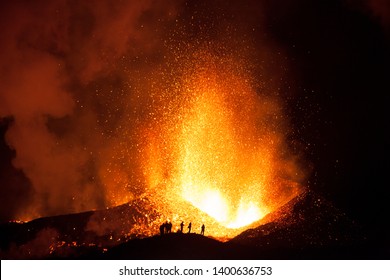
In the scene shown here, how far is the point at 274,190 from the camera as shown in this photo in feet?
132

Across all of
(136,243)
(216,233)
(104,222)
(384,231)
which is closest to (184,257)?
(136,243)

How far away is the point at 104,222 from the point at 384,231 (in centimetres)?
2068

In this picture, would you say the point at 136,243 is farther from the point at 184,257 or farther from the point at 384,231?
the point at 384,231

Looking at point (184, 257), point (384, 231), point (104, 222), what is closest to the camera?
point (184, 257)

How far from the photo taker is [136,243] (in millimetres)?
26766

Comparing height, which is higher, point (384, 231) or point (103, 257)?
point (384, 231)

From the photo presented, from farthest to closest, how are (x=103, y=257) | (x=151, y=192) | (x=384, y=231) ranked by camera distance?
(x=151, y=192), (x=384, y=231), (x=103, y=257)

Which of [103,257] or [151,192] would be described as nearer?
[103,257]

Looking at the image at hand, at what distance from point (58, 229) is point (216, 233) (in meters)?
14.0
